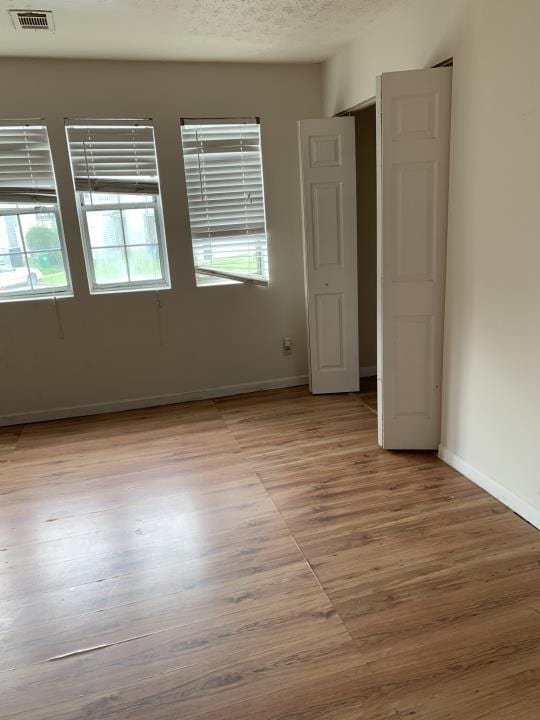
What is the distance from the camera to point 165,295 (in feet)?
14.0

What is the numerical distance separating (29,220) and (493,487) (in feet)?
12.4

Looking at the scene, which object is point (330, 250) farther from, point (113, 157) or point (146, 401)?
point (146, 401)

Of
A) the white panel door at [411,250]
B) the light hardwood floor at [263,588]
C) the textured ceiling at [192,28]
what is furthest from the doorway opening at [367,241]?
the light hardwood floor at [263,588]

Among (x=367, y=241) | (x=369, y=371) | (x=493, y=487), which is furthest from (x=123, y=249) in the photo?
(x=493, y=487)

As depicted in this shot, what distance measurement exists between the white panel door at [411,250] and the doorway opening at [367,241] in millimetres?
914

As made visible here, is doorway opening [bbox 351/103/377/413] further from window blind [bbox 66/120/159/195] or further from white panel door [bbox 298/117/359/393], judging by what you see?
window blind [bbox 66/120/159/195]

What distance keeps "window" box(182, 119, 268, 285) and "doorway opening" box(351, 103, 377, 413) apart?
3.03 feet

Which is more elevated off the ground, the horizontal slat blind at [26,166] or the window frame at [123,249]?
the horizontal slat blind at [26,166]

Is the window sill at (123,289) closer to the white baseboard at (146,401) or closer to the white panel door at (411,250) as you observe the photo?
the white baseboard at (146,401)

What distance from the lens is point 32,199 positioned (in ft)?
12.8

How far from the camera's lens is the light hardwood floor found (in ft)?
5.49

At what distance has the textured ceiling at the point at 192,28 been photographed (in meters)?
2.85

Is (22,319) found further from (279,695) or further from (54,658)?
(279,695)

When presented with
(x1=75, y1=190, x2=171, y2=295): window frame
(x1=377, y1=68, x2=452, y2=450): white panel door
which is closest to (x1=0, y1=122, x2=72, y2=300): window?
(x1=75, y1=190, x2=171, y2=295): window frame
